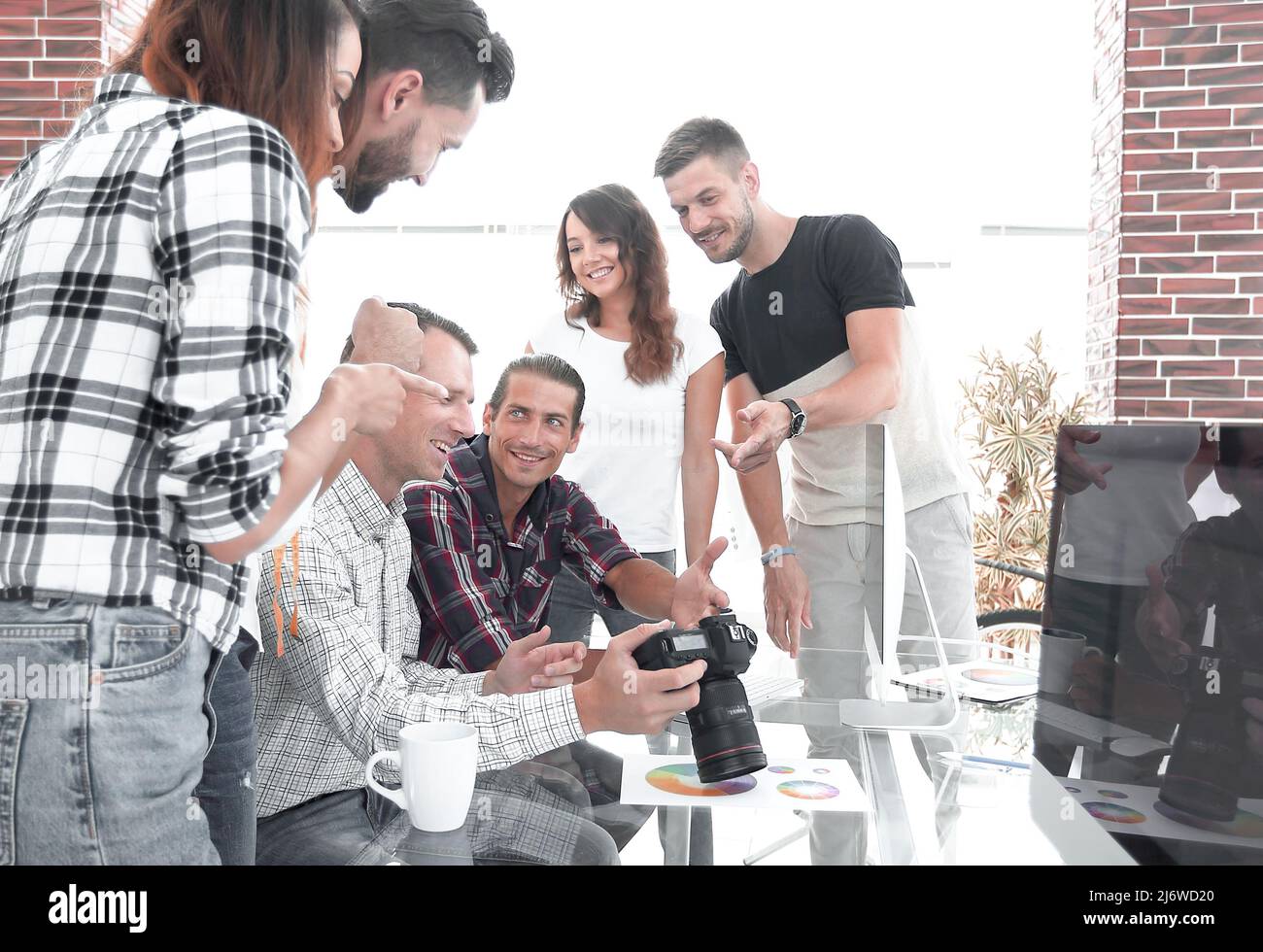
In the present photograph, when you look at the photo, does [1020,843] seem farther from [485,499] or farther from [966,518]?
[966,518]

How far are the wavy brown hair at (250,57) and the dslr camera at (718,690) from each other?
0.55m

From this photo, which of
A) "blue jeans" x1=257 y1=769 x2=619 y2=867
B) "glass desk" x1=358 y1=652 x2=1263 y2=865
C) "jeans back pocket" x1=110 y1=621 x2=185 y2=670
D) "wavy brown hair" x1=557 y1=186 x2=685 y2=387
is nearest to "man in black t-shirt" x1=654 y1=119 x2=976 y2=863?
"wavy brown hair" x1=557 y1=186 x2=685 y2=387

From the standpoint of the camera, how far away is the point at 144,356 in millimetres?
655

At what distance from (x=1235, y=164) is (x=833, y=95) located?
1.57 metres

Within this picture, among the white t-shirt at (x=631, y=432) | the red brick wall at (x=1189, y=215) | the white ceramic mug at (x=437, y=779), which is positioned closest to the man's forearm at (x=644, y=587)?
the white t-shirt at (x=631, y=432)

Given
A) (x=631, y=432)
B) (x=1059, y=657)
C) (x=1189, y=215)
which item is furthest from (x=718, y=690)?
(x=1189, y=215)

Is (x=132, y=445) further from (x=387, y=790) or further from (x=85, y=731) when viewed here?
(x=387, y=790)

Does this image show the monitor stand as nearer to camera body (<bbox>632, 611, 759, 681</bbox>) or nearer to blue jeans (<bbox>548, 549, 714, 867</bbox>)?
camera body (<bbox>632, 611, 759, 681</bbox>)

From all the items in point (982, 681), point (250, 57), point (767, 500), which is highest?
point (250, 57)

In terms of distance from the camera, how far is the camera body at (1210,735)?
621 mm

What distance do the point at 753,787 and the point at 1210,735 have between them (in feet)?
1.28

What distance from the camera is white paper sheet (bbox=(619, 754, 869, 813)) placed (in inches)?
33.0

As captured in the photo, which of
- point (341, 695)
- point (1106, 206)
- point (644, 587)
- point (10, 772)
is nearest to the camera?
point (10, 772)

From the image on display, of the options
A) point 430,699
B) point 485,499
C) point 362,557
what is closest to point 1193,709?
point 430,699
